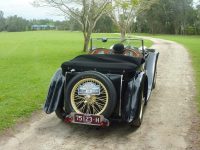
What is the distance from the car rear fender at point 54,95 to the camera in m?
6.27

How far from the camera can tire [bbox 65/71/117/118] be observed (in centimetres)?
578

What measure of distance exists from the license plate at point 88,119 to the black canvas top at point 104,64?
2.90 feet

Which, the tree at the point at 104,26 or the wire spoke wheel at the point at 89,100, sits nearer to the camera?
the wire spoke wheel at the point at 89,100

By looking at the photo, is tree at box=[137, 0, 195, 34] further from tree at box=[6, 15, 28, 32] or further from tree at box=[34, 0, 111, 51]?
tree at box=[6, 15, 28, 32]

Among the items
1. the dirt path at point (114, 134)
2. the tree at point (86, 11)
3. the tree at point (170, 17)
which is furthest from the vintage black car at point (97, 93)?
the tree at point (170, 17)

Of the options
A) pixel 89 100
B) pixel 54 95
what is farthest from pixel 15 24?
pixel 89 100

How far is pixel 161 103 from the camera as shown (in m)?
8.23

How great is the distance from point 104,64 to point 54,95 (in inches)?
42.2

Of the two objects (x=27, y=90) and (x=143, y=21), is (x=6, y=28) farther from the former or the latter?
(x=27, y=90)

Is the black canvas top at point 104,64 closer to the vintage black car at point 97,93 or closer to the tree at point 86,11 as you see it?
the vintage black car at point 97,93

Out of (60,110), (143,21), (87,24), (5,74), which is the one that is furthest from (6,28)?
(60,110)

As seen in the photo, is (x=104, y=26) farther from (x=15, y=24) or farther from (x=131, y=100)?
(x=131, y=100)

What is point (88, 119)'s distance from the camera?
585cm

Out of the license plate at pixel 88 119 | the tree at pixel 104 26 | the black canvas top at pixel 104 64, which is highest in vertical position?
the tree at pixel 104 26
